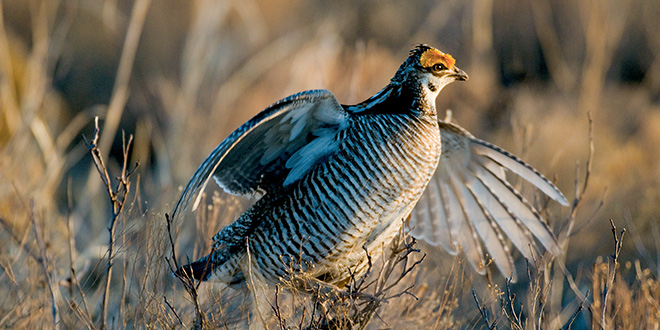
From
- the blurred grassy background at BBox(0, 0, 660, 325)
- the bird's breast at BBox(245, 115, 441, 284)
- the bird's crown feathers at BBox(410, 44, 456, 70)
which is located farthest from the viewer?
the blurred grassy background at BBox(0, 0, 660, 325)

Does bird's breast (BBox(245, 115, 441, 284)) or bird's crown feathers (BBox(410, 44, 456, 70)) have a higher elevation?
bird's crown feathers (BBox(410, 44, 456, 70))

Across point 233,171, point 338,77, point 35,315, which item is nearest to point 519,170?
point 233,171

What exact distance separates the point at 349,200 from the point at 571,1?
43.0 feet

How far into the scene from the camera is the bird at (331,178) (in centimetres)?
384

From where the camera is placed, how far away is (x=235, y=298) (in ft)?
14.3

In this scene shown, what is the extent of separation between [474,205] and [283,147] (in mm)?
1577

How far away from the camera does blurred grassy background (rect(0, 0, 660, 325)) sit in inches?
251

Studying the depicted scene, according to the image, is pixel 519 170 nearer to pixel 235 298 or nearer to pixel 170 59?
pixel 235 298

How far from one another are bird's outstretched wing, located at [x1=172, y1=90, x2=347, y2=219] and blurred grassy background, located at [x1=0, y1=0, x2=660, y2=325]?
467 mm

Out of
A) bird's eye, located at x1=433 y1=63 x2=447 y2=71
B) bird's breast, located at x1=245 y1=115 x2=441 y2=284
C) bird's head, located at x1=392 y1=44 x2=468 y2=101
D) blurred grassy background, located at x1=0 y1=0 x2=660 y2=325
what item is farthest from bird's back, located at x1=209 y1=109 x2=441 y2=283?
blurred grassy background, located at x1=0 y1=0 x2=660 y2=325

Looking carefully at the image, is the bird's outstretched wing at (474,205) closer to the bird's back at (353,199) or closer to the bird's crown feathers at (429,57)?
the bird's crown feathers at (429,57)

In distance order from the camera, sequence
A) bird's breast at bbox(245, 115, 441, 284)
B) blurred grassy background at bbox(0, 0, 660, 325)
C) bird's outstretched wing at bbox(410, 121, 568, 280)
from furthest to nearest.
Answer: blurred grassy background at bbox(0, 0, 660, 325)
bird's outstretched wing at bbox(410, 121, 568, 280)
bird's breast at bbox(245, 115, 441, 284)

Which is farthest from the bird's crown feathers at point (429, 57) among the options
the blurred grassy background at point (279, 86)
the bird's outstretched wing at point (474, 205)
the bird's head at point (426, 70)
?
the blurred grassy background at point (279, 86)

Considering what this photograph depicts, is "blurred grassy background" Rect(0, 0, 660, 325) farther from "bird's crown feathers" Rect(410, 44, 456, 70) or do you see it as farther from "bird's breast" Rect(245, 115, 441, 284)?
"bird's crown feathers" Rect(410, 44, 456, 70)
